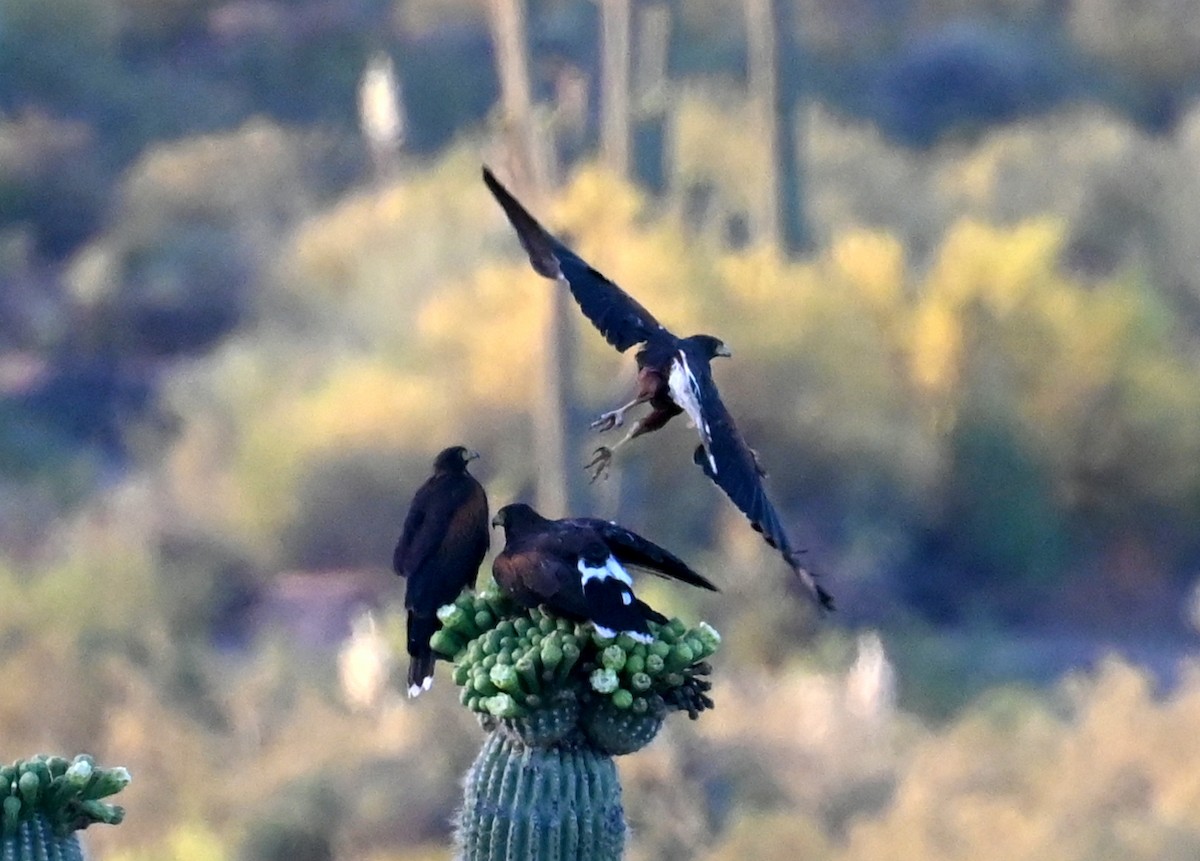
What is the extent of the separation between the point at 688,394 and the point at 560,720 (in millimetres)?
1052

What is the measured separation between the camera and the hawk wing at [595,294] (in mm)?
4547

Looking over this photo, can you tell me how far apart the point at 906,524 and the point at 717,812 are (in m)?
5.10

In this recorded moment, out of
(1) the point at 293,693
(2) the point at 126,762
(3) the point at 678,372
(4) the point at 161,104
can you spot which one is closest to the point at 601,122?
(4) the point at 161,104

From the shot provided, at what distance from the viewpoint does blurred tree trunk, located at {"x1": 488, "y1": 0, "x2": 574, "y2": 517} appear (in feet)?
33.1

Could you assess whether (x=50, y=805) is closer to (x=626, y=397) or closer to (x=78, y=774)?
(x=78, y=774)

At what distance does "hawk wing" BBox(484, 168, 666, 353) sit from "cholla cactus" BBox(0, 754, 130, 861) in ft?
5.36

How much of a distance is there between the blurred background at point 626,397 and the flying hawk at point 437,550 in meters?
5.67

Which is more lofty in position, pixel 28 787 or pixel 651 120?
pixel 651 120

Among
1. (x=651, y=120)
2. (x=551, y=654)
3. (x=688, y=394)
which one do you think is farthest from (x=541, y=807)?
(x=651, y=120)

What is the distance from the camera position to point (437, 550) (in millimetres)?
4152

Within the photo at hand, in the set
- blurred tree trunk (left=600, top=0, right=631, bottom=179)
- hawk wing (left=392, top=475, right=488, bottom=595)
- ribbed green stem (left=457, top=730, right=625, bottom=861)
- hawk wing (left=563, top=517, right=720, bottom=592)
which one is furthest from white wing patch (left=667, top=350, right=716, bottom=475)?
blurred tree trunk (left=600, top=0, right=631, bottom=179)

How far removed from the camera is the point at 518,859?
11.5ft

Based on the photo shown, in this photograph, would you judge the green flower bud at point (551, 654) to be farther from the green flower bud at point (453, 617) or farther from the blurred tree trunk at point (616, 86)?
the blurred tree trunk at point (616, 86)

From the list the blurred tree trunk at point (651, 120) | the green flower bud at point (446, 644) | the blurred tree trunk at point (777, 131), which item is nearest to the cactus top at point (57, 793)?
the green flower bud at point (446, 644)
